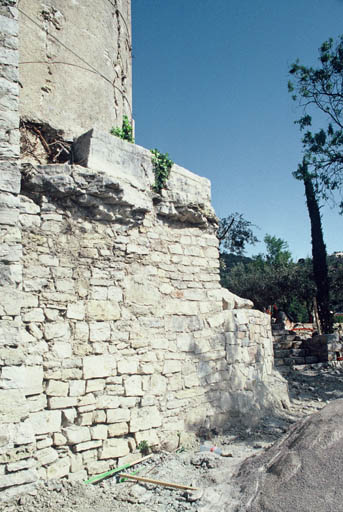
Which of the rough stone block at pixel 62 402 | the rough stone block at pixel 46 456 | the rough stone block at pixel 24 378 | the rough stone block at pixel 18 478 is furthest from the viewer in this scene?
the rough stone block at pixel 62 402

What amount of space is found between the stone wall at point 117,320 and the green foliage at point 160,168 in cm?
12

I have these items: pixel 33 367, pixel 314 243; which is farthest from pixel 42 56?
pixel 314 243

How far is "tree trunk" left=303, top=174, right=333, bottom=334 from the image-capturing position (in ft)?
49.5

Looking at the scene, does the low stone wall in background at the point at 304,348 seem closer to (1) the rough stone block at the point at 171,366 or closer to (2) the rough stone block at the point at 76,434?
(1) the rough stone block at the point at 171,366

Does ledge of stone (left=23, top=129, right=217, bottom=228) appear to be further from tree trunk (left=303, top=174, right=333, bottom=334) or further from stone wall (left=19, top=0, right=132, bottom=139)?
tree trunk (left=303, top=174, right=333, bottom=334)

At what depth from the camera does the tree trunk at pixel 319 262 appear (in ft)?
49.5

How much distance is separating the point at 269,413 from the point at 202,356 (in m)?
1.75

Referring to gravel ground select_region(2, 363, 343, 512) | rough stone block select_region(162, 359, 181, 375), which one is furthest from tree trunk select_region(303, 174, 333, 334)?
rough stone block select_region(162, 359, 181, 375)

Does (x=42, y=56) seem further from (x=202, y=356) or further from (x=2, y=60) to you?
(x=202, y=356)

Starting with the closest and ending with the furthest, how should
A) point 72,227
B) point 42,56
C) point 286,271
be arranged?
1. point 72,227
2. point 42,56
3. point 286,271

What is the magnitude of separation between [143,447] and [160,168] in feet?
11.8

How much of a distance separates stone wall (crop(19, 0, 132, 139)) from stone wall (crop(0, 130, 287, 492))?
0.88 m

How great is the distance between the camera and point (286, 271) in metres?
21.8

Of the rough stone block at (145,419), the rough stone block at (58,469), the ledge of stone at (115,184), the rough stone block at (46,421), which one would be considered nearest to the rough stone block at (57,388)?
the rough stone block at (46,421)
